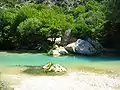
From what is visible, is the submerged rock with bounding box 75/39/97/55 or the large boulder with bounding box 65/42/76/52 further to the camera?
the large boulder with bounding box 65/42/76/52

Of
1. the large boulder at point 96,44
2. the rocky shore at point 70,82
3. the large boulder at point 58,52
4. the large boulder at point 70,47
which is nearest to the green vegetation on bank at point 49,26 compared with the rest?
the large boulder at point 96,44

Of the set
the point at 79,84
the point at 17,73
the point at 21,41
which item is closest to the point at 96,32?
the point at 21,41

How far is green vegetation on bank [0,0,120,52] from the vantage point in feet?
153

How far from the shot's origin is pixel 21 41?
51.3 metres

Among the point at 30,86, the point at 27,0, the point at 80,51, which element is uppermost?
the point at 27,0

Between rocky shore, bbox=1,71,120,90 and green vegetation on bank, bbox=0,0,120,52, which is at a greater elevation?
green vegetation on bank, bbox=0,0,120,52

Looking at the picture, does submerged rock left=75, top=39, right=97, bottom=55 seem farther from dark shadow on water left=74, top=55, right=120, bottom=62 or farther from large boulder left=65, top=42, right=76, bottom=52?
dark shadow on water left=74, top=55, right=120, bottom=62

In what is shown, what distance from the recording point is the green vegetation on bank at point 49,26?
4666 centimetres

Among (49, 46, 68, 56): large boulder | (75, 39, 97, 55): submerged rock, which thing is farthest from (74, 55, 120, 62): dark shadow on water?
(49, 46, 68, 56): large boulder

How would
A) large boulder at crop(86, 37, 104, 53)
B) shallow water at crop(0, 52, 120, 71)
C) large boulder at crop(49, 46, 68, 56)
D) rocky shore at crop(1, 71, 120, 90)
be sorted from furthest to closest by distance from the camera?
large boulder at crop(86, 37, 104, 53) → large boulder at crop(49, 46, 68, 56) → shallow water at crop(0, 52, 120, 71) → rocky shore at crop(1, 71, 120, 90)

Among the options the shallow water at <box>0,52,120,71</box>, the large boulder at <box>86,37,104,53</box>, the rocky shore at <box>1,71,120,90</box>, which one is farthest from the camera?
the large boulder at <box>86,37,104,53</box>

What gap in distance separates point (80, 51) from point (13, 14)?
13.8 m

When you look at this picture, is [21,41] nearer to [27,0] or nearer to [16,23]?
[16,23]

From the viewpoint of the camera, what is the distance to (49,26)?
48.5 meters
